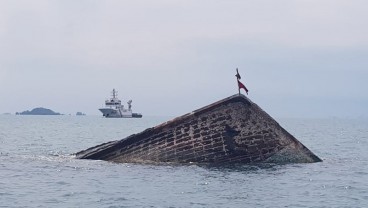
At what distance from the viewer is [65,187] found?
21.4 metres

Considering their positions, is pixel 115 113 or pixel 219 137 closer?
pixel 219 137

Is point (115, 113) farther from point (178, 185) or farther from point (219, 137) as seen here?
point (178, 185)

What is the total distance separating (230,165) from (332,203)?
755 centimetres

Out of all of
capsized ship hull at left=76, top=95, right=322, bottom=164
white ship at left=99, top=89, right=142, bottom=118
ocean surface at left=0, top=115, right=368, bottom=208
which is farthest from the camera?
white ship at left=99, top=89, right=142, bottom=118

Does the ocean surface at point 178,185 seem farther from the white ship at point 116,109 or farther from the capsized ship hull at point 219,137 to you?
the white ship at point 116,109

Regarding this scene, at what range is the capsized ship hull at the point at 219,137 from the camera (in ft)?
87.5

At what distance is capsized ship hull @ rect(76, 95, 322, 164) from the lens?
2666 cm

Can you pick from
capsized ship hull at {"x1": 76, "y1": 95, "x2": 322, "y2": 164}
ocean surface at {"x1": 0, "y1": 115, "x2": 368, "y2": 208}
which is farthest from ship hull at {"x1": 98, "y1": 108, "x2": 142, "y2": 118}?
capsized ship hull at {"x1": 76, "y1": 95, "x2": 322, "y2": 164}

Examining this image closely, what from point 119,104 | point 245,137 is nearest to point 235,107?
point 245,137

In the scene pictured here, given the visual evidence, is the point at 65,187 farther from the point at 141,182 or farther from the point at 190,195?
the point at 190,195

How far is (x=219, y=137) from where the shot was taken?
2655 centimetres

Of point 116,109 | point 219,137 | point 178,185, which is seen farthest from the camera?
point 116,109

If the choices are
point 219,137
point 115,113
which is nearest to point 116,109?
point 115,113

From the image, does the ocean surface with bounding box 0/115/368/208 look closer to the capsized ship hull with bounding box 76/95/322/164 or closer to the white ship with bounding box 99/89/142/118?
the capsized ship hull with bounding box 76/95/322/164
